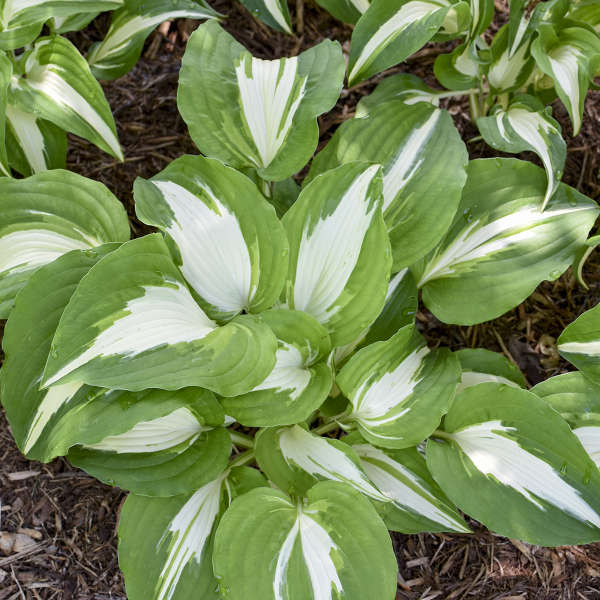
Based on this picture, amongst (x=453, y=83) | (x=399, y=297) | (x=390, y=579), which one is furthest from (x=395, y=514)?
(x=453, y=83)

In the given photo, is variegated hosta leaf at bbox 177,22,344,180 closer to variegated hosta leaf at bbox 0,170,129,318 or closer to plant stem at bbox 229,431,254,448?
variegated hosta leaf at bbox 0,170,129,318

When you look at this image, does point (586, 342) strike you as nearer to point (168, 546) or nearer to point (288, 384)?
point (288, 384)

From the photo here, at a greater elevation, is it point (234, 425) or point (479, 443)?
point (479, 443)

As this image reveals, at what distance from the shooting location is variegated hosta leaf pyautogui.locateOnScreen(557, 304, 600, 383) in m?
1.24

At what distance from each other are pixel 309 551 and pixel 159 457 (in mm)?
333

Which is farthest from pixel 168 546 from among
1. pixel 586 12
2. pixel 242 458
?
pixel 586 12

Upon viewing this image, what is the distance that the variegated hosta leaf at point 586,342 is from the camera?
124 centimetres

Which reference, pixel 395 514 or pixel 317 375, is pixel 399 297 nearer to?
pixel 317 375

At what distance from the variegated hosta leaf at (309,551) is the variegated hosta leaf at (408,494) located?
0.13 m

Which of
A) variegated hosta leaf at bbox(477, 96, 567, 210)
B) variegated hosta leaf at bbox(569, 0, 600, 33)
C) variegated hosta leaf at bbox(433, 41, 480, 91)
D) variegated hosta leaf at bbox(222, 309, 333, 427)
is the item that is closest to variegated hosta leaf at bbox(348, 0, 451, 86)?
variegated hosta leaf at bbox(433, 41, 480, 91)

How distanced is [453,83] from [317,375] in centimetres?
80

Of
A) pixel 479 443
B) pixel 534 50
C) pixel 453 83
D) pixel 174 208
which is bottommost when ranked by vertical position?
pixel 479 443

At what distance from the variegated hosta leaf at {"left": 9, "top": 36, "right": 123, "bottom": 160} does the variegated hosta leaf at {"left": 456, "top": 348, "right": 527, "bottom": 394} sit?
2.99 ft

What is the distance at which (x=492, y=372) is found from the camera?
134 centimetres
